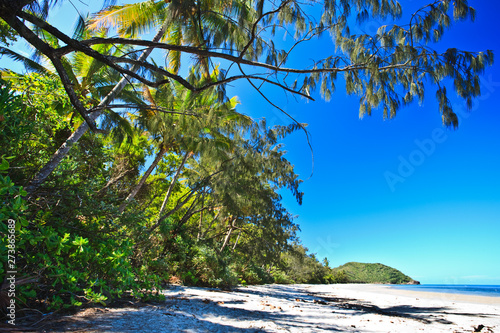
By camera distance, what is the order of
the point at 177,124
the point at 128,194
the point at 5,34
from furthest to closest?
the point at 128,194, the point at 177,124, the point at 5,34

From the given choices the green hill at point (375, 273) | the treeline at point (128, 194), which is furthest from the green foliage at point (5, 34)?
the green hill at point (375, 273)

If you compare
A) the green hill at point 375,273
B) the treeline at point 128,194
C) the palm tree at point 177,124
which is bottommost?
the green hill at point 375,273

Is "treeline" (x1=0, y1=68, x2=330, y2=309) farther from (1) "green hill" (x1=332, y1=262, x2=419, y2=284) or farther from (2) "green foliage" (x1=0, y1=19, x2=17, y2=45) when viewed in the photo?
(1) "green hill" (x1=332, y1=262, x2=419, y2=284)

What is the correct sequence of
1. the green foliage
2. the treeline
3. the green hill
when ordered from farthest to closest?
1. the green hill
2. the green foliage
3. the treeline

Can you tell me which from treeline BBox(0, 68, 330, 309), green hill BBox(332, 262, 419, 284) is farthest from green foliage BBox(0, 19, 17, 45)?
green hill BBox(332, 262, 419, 284)

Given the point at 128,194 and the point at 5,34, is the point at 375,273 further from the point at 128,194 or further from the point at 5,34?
the point at 5,34

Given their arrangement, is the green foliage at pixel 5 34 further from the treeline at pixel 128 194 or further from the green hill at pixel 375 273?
the green hill at pixel 375 273

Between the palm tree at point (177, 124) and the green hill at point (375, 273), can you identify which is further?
the green hill at point (375, 273)

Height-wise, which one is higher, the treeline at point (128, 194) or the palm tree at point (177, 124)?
the palm tree at point (177, 124)

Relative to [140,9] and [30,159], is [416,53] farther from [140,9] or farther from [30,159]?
[140,9]

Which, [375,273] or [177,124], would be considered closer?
[177,124]

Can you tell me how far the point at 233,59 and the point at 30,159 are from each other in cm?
343

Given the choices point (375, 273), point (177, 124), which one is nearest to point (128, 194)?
point (177, 124)

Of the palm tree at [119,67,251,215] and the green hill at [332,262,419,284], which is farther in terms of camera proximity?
the green hill at [332,262,419,284]
